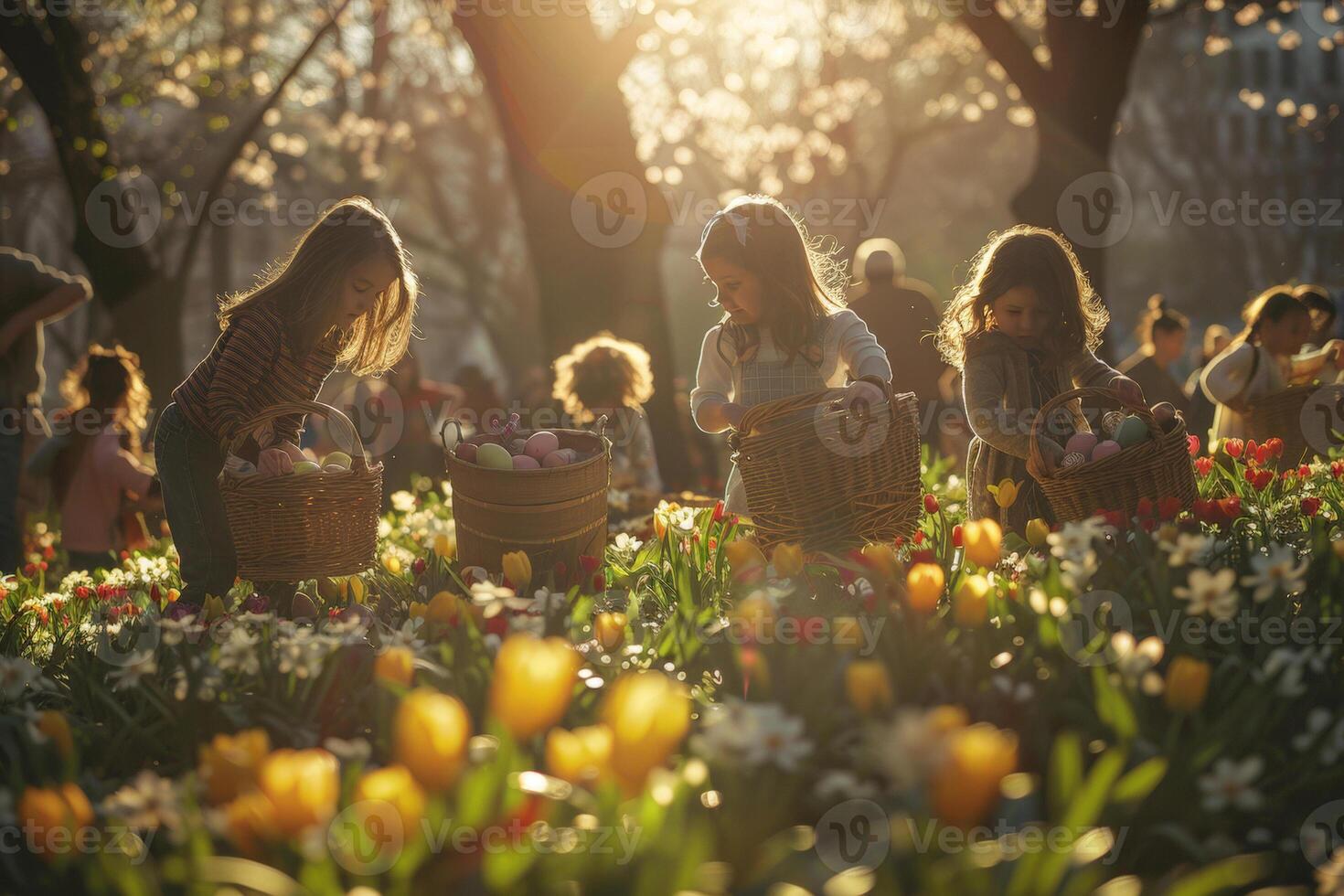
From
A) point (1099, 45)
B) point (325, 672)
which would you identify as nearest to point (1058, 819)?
point (325, 672)

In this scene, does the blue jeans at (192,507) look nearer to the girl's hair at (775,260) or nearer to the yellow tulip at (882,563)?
the girl's hair at (775,260)

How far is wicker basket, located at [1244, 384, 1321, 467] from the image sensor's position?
17.3 feet

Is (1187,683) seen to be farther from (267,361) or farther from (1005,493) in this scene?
(267,361)

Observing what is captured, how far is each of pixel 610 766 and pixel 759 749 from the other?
0.95 feet

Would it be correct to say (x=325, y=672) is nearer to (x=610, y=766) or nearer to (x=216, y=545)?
(x=610, y=766)

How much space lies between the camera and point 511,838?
1801 millimetres

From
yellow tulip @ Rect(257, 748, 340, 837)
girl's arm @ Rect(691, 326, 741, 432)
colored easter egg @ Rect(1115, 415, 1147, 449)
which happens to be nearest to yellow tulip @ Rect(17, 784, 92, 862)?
yellow tulip @ Rect(257, 748, 340, 837)

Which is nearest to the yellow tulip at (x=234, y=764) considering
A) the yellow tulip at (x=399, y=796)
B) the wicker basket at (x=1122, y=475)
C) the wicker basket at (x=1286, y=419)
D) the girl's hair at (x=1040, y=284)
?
the yellow tulip at (x=399, y=796)

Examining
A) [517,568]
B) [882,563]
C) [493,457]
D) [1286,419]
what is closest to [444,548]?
[493,457]

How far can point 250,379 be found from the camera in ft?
12.1

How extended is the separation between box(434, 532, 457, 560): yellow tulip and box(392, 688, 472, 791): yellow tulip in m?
2.55

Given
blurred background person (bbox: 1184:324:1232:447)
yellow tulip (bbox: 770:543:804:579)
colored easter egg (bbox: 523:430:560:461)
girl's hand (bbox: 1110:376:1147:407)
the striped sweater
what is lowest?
blurred background person (bbox: 1184:324:1232:447)

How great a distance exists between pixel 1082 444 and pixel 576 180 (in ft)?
15.3

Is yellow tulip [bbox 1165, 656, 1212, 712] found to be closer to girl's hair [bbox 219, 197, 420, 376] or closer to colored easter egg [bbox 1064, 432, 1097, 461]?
colored easter egg [bbox 1064, 432, 1097, 461]
